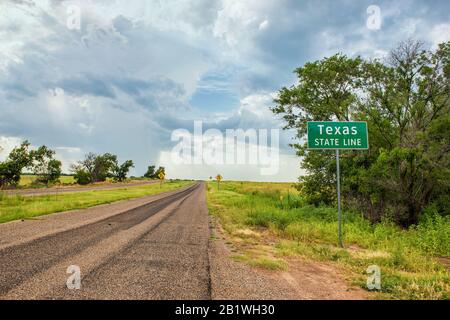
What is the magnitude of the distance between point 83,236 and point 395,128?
13599mm

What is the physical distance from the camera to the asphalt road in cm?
446

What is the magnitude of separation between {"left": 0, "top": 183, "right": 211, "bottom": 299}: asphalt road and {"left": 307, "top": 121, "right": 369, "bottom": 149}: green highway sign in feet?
16.0

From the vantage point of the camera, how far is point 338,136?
30.1 feet

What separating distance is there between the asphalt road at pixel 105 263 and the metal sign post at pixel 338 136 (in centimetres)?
481

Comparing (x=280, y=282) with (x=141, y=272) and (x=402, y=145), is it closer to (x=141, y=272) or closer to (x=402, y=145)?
(x=141, y=272)

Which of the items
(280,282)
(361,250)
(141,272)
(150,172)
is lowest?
(361,250)

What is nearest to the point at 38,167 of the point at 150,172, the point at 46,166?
the point at 46,166

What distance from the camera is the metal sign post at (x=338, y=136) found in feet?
30.0

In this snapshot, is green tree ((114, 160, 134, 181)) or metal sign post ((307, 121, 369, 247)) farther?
green tree ((114, 160, 134, 181))

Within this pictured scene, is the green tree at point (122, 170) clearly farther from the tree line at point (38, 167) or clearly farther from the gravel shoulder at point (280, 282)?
the gravel shoulder at point (280, 282)

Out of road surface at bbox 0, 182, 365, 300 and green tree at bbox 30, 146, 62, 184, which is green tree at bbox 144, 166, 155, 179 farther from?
road surface at bbox 0, 182, 365, 300

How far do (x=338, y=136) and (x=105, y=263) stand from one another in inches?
297

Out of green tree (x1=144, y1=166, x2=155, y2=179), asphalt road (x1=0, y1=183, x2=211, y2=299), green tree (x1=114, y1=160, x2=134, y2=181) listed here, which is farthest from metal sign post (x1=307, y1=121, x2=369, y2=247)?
green tree (x1=144, y1=166, x2=155, y2=179)

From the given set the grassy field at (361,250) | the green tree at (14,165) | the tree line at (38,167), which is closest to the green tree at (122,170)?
the tree line at (38,167)
